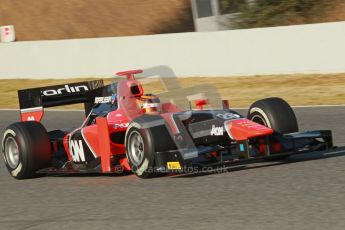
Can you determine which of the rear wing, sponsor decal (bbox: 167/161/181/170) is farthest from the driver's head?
the rear wing

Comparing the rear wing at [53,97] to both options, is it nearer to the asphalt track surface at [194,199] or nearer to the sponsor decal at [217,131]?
the asphalt track surface at [194,199]

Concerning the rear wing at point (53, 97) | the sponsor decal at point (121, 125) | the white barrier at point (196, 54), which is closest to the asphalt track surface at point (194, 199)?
the sponsor decal at point (121, 125)

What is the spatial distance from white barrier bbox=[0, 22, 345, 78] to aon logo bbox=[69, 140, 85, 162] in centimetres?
904

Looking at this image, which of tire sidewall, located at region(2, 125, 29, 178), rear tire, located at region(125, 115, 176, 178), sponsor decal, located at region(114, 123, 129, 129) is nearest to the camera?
rear tire, located at region(125, 115, 176, 178)

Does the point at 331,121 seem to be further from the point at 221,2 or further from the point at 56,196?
the point at 221,2

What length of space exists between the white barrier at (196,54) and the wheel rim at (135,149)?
953cm

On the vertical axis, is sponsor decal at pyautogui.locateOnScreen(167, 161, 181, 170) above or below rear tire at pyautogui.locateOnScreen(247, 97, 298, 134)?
below

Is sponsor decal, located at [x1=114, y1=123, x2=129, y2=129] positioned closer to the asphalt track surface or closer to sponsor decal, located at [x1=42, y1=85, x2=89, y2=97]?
the asphalt track surface

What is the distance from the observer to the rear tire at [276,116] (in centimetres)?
839

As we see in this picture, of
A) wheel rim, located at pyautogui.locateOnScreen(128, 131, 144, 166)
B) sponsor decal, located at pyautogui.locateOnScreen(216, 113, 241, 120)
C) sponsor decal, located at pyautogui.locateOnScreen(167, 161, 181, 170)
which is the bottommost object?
sponsor decal, located at pyautogui.locateOnScreen(167, 161, 181, 170)

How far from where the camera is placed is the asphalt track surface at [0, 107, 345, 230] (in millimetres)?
6012

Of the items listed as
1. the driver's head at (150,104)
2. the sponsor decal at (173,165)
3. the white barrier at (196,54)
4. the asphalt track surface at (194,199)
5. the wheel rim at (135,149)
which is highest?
the white barrier at (196,54)

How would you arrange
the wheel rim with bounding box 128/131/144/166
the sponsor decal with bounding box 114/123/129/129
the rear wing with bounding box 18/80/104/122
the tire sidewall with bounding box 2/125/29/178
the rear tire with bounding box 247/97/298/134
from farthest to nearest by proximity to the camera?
the rear wing with bounding box 18/80/104/122
the tire sidewall with bounding box 2/125/29/178
the sponsor decal with bounding box 114/123/129/129
the rear tire with bounding box 247/97/298/134
the wheel rim with bounding box 128/131/144/166

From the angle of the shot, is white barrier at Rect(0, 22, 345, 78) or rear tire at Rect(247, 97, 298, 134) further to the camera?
white barrier at Rect(0, 22, 345, 78)
